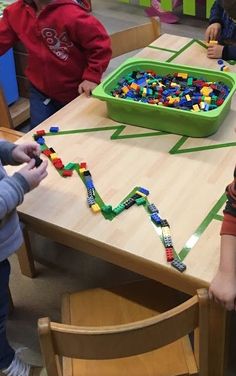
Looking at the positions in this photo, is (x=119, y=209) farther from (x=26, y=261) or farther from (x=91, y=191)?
(x=26, y=261)

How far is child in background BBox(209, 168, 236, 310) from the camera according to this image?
41.4 inches

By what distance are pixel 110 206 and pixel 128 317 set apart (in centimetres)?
31

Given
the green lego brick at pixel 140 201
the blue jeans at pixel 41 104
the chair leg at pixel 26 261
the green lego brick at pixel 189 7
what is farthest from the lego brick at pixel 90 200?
the green lego brick at pixel 189 7

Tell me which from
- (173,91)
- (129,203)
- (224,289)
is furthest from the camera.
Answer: (173,91)

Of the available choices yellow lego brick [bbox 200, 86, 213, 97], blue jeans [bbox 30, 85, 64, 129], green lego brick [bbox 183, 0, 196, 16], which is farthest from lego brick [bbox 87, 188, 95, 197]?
green lego brick [bbox 183, 0, 196, 16]

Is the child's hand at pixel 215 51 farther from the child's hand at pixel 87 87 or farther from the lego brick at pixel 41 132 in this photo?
the lego brick at pixel 41 132

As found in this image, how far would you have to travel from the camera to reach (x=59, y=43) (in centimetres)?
194

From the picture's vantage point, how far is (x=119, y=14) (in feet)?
13.9

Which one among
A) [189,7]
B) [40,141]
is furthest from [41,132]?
[189,7]

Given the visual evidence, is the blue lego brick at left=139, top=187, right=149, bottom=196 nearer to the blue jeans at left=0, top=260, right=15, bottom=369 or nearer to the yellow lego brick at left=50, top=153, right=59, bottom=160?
the yellow lego brick at left=50, top=153, right=59, bottom=160

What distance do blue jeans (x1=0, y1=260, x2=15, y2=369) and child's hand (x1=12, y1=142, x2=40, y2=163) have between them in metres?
0.29

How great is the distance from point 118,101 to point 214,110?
0.30 metres

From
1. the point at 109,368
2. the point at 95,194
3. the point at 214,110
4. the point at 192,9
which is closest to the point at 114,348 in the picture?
the point at 109,368

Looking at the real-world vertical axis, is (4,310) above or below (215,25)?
below
